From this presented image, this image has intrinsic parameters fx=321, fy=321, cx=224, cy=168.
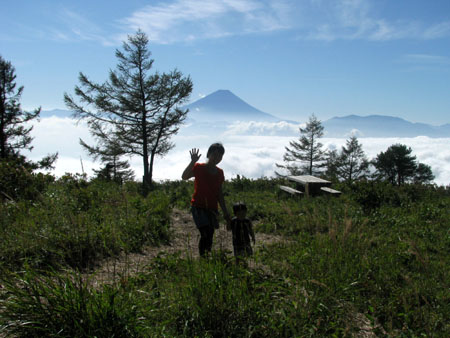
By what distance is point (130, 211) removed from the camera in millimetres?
7297

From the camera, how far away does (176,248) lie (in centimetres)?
634

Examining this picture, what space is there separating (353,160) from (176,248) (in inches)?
2045

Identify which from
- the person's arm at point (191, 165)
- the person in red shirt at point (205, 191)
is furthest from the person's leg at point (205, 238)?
the person's arm at point (191, 165)

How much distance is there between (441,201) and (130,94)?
74.3 feet

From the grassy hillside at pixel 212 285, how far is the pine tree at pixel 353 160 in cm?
4695

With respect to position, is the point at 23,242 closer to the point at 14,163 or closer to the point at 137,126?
the point at 14,163

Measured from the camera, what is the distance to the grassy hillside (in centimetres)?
263

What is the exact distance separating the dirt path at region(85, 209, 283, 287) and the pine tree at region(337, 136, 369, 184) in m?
46.9

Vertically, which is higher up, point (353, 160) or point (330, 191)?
point (353, 160)

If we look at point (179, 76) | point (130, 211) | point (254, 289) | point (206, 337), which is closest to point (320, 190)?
point (130, 211)

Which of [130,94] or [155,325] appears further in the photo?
[130,94]

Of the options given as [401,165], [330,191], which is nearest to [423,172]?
[401,165]

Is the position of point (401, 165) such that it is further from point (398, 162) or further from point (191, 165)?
point (191, 165)

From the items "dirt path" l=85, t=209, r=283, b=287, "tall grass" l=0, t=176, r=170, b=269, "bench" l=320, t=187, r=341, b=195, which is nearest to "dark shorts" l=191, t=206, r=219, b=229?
"dirt path" l=85, t=209, r=283, b=287
